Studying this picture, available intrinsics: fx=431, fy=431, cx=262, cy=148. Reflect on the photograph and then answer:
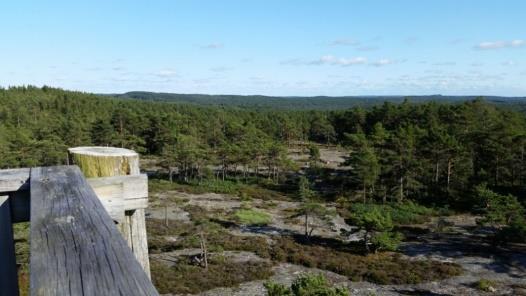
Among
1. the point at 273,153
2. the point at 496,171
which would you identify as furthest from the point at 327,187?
the point at 496,171

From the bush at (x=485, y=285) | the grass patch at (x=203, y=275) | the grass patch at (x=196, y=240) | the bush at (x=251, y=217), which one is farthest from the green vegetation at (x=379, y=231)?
the bush at (x=251, y=217)

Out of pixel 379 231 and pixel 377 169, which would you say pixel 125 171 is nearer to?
pixel 379 231

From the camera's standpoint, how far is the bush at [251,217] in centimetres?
3422

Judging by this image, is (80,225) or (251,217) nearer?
(80,225)

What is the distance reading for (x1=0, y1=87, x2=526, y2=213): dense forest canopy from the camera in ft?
135

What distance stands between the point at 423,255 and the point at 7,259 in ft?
93.0

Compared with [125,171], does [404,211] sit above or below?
below

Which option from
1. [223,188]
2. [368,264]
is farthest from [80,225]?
[223,188]

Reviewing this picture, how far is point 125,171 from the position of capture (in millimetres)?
2365

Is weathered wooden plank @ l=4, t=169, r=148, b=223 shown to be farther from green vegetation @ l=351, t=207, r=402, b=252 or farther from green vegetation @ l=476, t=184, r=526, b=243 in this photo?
green vegetation @ l=476, t=184, r=526, b=243

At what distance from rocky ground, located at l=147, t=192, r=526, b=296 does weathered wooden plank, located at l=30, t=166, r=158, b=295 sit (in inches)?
795

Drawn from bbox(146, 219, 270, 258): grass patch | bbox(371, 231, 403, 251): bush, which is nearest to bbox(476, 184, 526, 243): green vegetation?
bbox(371, 231, 403, 251): bush

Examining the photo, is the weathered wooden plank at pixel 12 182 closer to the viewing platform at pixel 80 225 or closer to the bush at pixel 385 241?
the viewing platform at pixel 80 225

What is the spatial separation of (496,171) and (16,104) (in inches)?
3085
